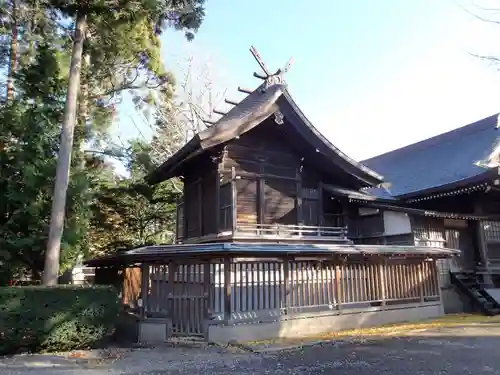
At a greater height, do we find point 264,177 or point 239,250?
point 264,177

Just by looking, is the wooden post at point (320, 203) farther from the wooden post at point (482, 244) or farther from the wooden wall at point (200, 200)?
the wooden post at point (482, 244)

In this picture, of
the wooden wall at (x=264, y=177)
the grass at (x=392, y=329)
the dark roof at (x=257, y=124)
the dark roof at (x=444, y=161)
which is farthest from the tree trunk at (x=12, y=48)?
the dark roof at (x=444, y=161)

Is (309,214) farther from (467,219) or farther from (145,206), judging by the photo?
(145,206)

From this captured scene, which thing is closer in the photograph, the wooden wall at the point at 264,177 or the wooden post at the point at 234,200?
the wooden post at the point at 234,200

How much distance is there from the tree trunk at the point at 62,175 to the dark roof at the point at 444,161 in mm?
12629

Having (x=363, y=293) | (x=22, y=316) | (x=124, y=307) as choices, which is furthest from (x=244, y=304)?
(x=124, y=307)

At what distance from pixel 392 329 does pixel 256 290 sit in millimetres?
4077

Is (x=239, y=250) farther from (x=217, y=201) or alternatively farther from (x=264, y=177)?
(x=264, y=177)

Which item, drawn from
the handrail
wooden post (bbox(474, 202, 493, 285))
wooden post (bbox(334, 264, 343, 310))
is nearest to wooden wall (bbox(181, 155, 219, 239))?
the handrail

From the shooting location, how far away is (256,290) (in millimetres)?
10625

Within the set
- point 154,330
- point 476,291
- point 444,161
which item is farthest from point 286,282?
point 444,161

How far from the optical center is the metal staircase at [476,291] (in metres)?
14.1

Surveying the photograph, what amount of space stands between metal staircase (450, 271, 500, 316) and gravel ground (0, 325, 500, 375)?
5185 mm

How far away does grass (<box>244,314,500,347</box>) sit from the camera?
994 cm
